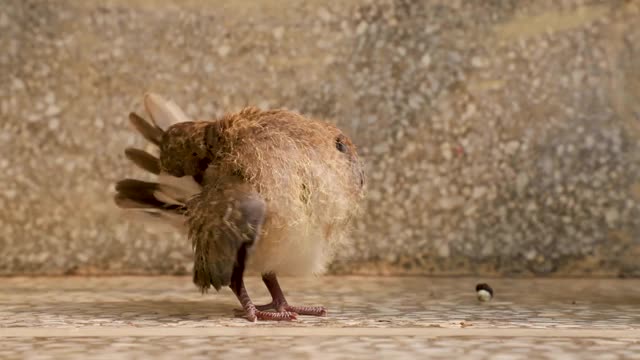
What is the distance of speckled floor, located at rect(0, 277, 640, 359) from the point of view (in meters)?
2.16

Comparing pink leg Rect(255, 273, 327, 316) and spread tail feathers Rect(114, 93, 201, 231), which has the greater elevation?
spread tail feathers Rect(114, 93, 201, 231)

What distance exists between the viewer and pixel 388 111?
12.8 ft

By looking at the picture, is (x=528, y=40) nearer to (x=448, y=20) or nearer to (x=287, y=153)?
(x=448, y=20)

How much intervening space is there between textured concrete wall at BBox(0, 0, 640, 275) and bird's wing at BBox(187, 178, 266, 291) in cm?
127

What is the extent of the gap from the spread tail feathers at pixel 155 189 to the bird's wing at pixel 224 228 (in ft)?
0.88

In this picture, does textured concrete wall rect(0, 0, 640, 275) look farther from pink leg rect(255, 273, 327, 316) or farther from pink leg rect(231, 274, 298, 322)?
pink leg rect(231, 274, 298, 322)

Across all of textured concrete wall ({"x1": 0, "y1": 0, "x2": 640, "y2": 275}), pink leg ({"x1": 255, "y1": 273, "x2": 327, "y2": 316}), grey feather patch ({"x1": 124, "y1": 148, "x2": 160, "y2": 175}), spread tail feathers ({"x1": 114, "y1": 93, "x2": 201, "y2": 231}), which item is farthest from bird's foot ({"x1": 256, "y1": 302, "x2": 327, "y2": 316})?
textured concrete wall ({"x1": 0, "y1": 0, "x2": 640, "y2": 275})

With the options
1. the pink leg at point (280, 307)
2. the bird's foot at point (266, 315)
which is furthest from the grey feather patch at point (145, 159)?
the bird's foot at point (266, 315)

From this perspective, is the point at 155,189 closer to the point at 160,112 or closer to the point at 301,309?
the point at 160,112

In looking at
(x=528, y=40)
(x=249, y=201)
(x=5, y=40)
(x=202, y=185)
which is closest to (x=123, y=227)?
(x=5, y=40)

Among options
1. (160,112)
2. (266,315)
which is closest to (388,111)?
(160,112)

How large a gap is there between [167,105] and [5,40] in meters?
1.11

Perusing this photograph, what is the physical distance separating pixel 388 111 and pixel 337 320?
4.56 feet

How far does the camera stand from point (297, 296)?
3.31 meters
